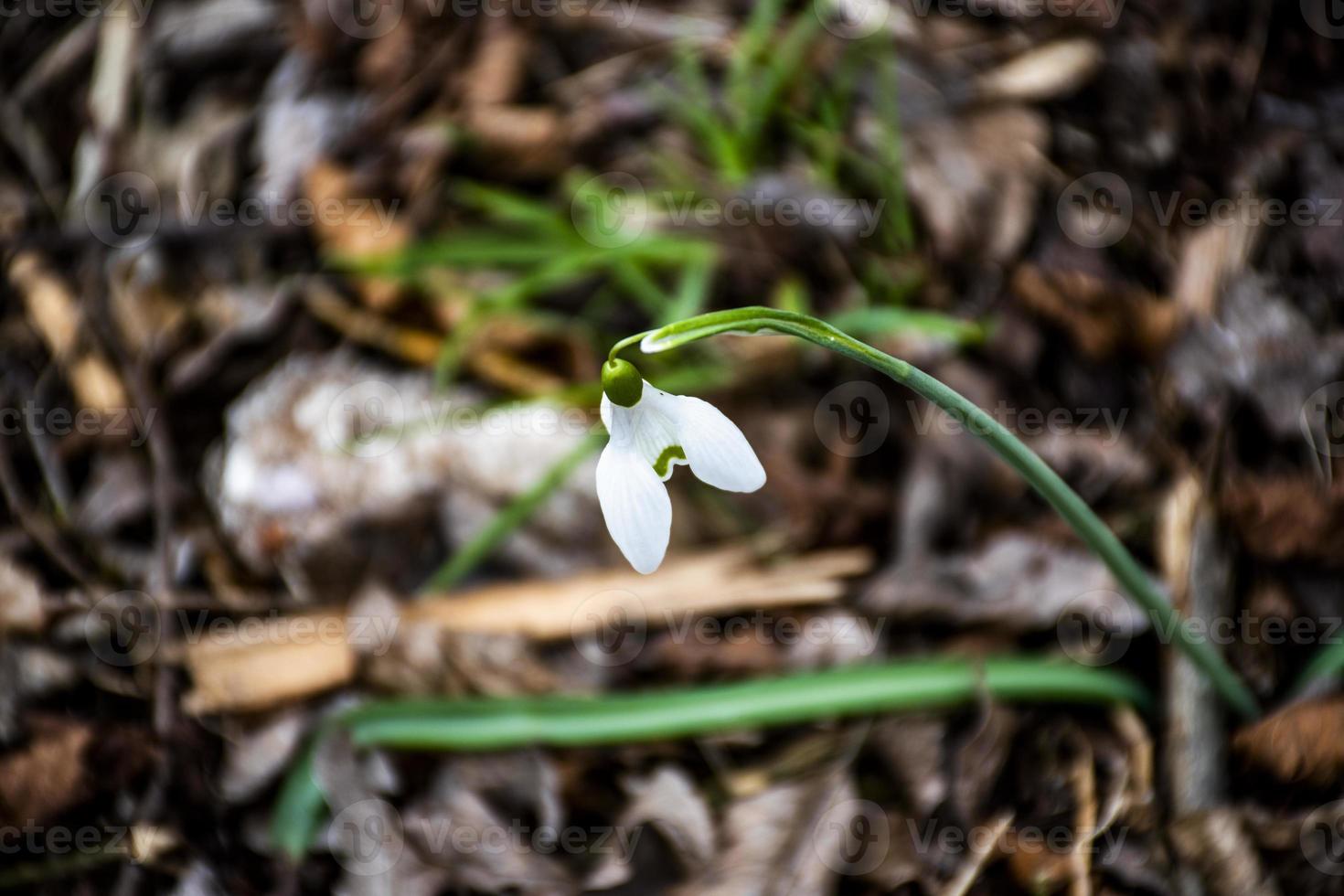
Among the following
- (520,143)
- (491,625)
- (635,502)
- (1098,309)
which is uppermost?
(635,502)

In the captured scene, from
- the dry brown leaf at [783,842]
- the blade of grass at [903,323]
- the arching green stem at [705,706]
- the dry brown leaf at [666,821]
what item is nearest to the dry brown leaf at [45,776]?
the arching green stem at [705,706]

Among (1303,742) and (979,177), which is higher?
(979,177)

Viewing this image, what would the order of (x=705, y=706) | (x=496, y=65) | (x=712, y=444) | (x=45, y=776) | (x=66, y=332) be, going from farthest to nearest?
(x=496, y=65), (x=66, y=332), (x=45, y=776), (x=705, y=706), (x=712, y=444)

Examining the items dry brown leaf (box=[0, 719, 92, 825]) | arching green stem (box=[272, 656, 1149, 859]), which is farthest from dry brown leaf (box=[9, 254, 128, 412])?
arching green stem (box=[272, 656, 1149, 859])

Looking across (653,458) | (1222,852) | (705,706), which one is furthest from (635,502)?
(1222,852)

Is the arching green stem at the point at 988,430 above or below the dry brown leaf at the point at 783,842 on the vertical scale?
above

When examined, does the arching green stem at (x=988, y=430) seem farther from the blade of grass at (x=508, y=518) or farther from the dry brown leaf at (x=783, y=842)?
the blade of grass at (x=508, y=518)

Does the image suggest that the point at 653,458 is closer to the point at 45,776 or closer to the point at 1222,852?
the point at 1222,852

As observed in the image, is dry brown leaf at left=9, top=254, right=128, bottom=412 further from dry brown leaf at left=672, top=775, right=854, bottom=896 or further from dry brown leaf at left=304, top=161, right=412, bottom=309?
dry brown leaf at left=672, top=775, right=854, bottom=896
